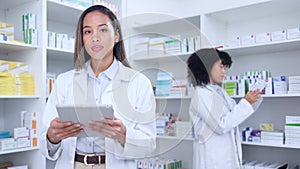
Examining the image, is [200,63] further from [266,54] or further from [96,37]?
[266,54]

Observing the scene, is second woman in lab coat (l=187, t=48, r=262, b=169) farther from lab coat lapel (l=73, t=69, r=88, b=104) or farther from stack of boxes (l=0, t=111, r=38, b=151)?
stack of boxes (l=0, t=111, r=38, b=151)

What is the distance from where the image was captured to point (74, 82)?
115 cm

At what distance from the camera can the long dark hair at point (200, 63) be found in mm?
956

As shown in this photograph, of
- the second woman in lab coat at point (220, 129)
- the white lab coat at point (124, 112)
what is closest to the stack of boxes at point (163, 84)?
the white lab coat at point (124, 112)

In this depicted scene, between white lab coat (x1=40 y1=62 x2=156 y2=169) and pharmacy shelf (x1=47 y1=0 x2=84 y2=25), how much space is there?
3.57 ft

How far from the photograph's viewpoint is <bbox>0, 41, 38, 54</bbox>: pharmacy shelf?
1828mm

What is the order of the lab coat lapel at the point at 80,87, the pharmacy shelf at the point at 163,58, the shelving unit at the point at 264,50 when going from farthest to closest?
1. the shelving unit at the point at 264,50
2. the lab coat lapel at the point at 80,87
3. the pharmacy shelf at the point at 163,58

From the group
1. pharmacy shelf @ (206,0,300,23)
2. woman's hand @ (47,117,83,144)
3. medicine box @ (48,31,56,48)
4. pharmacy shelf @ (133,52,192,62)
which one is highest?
pharmacy shelf @ (206,0,300,23)

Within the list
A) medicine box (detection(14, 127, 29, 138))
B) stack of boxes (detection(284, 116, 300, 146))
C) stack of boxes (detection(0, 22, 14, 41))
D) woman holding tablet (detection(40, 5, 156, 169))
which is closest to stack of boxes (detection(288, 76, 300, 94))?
stack of boxes (detection(284, 116, 300, 146))

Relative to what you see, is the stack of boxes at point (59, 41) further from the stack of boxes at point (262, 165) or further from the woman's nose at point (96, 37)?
the stack of boxes at point (262, 165)

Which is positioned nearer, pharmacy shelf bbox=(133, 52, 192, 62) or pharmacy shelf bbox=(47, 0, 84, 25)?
pharmacy shelf bbox=(133, 52, 192, 62)

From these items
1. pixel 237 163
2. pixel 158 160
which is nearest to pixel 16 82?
pixel 158 160

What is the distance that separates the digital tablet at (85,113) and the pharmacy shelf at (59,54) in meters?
1.16

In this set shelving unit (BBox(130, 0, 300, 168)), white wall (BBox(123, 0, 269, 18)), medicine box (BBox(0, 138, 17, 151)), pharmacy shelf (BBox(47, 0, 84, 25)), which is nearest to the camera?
medicine box (BBox(0, 138, 17, 151))
